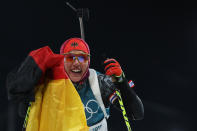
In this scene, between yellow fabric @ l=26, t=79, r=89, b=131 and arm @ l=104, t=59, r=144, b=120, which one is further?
arm @ l=104, t=59, r=144, b=120

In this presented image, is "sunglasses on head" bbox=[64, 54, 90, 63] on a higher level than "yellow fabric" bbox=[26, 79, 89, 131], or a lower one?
higher

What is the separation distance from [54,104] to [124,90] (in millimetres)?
482

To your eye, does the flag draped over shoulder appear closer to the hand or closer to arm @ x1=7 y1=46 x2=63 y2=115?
arm @ x1=7 y1=46 x2=63 y2=115

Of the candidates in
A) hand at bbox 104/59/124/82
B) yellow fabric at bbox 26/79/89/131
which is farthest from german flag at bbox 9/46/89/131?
hand at bbox 104/59/124/82

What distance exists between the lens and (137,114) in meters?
1.20

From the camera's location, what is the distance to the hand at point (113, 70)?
106 cm

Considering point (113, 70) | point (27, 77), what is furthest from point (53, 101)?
point (113, 70)

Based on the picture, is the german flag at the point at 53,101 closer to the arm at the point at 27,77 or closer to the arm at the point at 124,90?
the arm at the point at 27,77

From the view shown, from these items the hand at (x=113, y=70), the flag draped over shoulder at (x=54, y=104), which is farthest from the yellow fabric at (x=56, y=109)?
the hand at (x=113, y=70)

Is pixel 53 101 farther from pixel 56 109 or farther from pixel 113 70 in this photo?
pixel 113 70

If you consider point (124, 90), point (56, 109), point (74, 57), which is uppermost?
point (74, 57)

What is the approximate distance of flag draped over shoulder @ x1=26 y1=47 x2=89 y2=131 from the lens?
78 centimetres

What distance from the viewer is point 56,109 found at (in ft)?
2.61

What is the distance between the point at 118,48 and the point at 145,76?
27.3 inches
